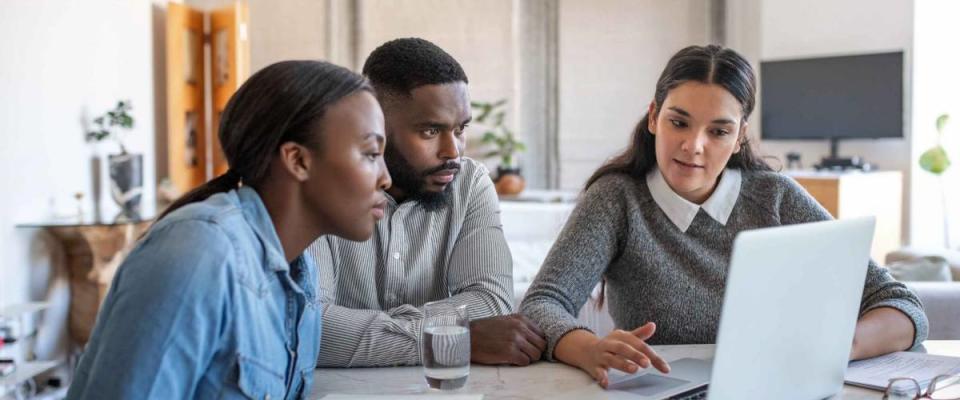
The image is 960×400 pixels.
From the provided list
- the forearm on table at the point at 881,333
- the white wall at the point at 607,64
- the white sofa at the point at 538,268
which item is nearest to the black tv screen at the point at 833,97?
the white wall at the point at 607,64

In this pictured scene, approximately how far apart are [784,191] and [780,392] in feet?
2.46

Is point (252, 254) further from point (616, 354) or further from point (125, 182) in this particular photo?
point (125, 182)

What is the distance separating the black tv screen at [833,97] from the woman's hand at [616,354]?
436cm

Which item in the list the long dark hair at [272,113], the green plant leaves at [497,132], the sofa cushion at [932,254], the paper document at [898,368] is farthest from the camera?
the green plant leaves at [497,132]

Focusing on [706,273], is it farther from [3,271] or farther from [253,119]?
[3,271]

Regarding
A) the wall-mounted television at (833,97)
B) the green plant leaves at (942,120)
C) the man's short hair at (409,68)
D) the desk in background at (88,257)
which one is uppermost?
the wall-mounted television at (833,97)

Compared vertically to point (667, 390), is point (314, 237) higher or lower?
higher

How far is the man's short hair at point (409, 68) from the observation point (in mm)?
1659

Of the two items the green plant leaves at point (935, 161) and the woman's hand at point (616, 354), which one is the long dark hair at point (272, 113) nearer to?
the woman's hand at point (616, 354)

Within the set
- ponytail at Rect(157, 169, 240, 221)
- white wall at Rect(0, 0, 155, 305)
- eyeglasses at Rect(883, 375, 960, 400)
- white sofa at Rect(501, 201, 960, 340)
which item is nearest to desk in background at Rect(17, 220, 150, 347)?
white wall at Rect(0, 0, 155, 305)

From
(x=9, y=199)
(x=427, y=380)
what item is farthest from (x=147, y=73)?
(x=427, y=380)

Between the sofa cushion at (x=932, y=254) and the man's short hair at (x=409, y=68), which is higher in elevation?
the man's short hair at (x=409, y=68)

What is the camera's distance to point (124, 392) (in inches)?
36.4

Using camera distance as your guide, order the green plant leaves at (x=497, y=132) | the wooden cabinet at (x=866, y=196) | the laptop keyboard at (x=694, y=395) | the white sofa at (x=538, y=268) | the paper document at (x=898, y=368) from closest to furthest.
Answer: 1. the laptop keyboard at (x=694, y=395)
2. the paper document at (x=898, y=368)
3. the white sofa at (x=538, y=268)
4. the wooden cabinet at (x=866, y=196)
5. the green plant leaves at (x=497, y=132)
